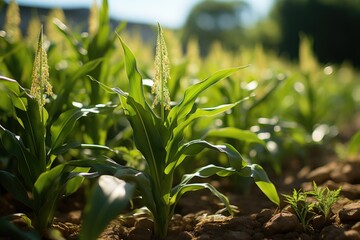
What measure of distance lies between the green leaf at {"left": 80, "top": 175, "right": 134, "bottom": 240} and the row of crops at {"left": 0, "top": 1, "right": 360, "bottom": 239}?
2cm

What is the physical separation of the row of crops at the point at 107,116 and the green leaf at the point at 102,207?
2 centimetres

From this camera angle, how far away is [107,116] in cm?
333

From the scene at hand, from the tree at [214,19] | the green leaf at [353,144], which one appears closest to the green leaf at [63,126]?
the green leaf at [353,144]

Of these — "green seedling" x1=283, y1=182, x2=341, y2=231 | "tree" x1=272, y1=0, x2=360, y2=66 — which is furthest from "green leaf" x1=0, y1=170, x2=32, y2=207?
"tree" x1=272, y1=0, x2=360, y2=66

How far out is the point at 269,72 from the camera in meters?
6.05

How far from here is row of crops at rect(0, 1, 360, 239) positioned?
2363 mm

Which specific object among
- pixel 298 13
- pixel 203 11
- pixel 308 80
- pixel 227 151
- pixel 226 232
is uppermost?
pixel 203 11

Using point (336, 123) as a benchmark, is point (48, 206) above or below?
below

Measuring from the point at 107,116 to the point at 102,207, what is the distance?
5.23 ft

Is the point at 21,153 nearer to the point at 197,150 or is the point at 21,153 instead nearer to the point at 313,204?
the point at 197,150

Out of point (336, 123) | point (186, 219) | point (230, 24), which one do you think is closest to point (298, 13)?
point (230, 24)

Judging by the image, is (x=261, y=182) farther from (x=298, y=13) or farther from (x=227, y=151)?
(x=298, y=13)

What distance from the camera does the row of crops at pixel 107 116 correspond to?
2363 mm

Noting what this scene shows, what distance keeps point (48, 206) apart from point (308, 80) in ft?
12.7
